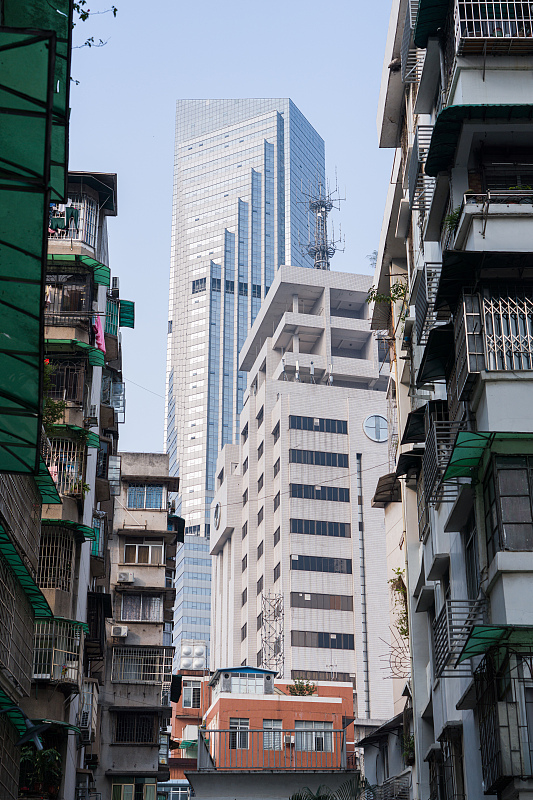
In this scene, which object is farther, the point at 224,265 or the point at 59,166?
the point at 224,265

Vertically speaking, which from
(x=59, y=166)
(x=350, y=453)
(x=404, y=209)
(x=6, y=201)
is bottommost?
(x=6, y=201)

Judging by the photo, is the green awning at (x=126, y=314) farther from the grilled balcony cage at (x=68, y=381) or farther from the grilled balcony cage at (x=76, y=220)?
the grilled balcony cage at (x=68, y=381)

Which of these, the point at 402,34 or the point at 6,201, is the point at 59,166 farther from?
the point at 402,34

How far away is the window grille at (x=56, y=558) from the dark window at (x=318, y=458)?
67.3 metres

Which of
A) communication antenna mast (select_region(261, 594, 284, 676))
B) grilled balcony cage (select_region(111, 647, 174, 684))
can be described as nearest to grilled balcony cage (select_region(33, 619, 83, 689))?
grilled balcony cage (select_region(111, 647, 174, 684))

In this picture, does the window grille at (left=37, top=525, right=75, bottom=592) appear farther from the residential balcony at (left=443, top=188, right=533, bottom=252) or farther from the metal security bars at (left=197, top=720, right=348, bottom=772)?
the metal security bars at (left=197, top=720, right=348, bottom=772)

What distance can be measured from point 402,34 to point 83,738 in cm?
2077

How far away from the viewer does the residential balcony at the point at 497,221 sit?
17.2 m

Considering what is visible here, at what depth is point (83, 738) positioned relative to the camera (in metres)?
30.3

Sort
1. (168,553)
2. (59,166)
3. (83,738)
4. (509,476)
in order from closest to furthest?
(59,166)
(509,476)
(83,738)
(168,553)

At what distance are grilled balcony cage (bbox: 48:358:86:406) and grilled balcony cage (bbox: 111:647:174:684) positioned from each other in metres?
15.9

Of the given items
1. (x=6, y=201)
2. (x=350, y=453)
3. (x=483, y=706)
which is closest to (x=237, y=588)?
(x=350, y=453)

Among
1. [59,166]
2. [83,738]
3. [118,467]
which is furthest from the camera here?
[118,467]

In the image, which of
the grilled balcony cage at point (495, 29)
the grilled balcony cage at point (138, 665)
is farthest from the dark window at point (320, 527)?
the grilled balcony cage at point (495, 29)
